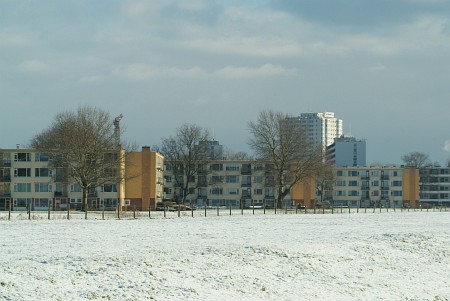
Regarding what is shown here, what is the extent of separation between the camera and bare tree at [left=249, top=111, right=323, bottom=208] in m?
122

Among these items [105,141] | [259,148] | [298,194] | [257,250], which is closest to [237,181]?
[298,194]

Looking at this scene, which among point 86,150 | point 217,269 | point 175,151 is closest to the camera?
point 217,269

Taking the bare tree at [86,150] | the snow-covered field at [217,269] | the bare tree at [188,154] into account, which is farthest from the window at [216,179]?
the snow-covered field at [217,269]

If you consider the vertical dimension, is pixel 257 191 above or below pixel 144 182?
below

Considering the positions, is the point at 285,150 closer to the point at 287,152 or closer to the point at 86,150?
the point at 287,152

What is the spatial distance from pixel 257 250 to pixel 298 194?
128477 mm

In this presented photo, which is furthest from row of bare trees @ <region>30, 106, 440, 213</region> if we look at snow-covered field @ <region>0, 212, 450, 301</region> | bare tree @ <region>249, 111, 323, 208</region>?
snow-covered field @ <region>0, 212, 450, 301</region>

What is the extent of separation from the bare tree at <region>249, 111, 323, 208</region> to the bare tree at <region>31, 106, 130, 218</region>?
30087 mm

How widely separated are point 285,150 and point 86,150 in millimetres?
39468

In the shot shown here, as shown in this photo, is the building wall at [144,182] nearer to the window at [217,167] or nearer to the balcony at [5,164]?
the balcony at [5,164]

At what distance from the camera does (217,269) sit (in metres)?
28.5

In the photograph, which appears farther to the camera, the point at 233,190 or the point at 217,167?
the point at 233,190

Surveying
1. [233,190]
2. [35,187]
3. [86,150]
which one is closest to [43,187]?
[35,187]

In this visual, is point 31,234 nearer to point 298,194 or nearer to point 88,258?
point 88,258
